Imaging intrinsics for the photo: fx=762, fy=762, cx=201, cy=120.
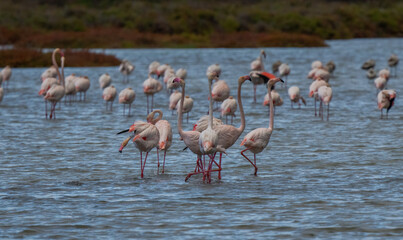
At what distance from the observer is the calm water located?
8.07 meters

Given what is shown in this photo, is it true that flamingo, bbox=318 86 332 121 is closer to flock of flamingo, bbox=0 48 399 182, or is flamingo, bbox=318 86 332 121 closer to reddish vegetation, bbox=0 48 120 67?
flock of flamingo, bbox=0 48 399 182

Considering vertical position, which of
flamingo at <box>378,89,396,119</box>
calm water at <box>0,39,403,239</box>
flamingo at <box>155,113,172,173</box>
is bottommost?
calm water at <box>0,39,403,239</box>

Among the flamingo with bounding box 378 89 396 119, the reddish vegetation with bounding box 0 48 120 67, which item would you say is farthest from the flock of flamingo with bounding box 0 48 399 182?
the reddish vegetation with bounding box 0 48 120 67

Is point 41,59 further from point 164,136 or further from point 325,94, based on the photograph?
point 164,136

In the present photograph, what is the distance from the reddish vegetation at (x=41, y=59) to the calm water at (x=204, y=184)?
18063 mm

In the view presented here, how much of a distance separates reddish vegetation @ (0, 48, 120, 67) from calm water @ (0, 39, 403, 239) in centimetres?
1806

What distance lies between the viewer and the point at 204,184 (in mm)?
10375

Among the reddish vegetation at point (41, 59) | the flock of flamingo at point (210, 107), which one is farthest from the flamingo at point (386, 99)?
the reddish vegetation at point (41, 59)

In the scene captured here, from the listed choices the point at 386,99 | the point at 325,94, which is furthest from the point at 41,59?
the point at 386,99

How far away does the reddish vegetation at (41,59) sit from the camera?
37344mm

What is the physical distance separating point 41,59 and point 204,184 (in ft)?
94.2

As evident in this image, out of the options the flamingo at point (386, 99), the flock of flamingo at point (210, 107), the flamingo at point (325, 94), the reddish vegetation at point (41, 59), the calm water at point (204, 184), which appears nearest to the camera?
the calm water at point (204, 184)

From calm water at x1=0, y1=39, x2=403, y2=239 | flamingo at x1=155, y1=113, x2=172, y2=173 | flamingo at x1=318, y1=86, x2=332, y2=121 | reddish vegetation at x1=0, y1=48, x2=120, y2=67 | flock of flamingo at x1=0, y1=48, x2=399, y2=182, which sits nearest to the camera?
calm water at x1=0, y1=39, x2=403, y2=239

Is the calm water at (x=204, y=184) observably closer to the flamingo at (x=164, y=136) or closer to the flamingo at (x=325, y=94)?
the flamingo at (x=164, y=136)
